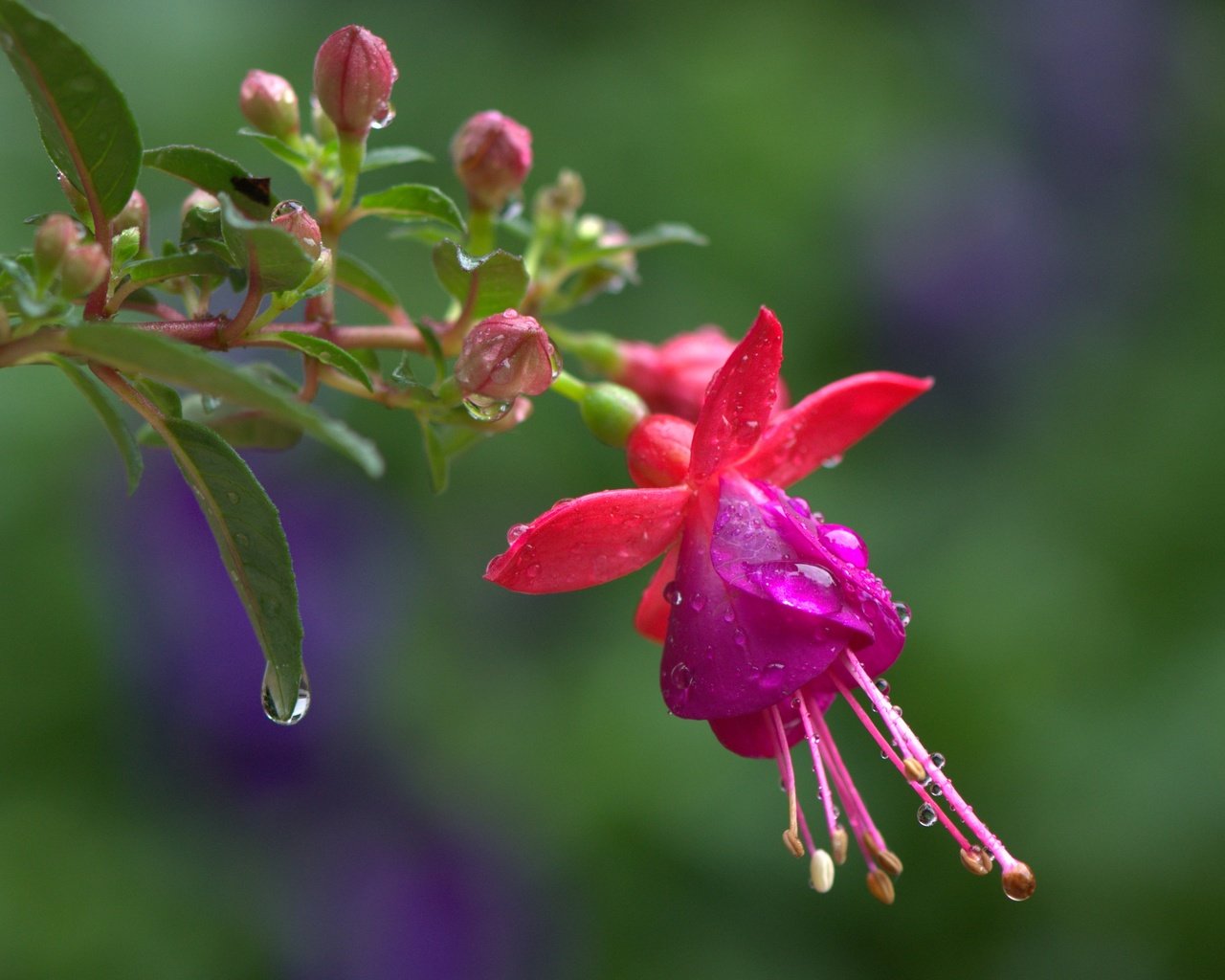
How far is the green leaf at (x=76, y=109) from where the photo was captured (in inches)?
31.2

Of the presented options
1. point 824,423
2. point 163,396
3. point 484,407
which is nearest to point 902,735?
point 824,423

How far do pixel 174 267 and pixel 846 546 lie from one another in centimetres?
57

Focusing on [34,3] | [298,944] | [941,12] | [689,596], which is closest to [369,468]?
[689,596]

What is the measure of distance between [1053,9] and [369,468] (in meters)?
4.13

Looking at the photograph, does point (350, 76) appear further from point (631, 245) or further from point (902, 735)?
point (902, 735)

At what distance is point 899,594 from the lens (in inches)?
109

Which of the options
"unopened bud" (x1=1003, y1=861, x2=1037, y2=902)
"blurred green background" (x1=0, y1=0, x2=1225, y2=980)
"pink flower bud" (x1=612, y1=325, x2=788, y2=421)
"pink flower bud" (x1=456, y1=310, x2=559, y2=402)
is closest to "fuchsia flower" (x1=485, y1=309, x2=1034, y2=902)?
"unopened bud" (x1=1003, y1=861, x2=1037, y2=902)

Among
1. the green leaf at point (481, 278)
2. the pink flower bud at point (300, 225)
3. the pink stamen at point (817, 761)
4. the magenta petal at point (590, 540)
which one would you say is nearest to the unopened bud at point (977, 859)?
the pink stamen at point (817, 761)

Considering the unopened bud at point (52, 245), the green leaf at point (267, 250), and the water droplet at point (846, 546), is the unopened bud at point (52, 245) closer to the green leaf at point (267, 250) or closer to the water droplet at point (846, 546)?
the green leaf at point (267, 250)

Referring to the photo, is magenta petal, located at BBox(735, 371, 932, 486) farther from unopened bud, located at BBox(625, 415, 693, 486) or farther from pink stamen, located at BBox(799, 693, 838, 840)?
pink stamen, located at BBox(799, 693, 838, 840)

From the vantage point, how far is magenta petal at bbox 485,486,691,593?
0.99 metres

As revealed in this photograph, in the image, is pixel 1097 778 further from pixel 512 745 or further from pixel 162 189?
pixel 162 189

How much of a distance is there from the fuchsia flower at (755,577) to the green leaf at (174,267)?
0.31m

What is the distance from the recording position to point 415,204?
Answer: 1.10 m
